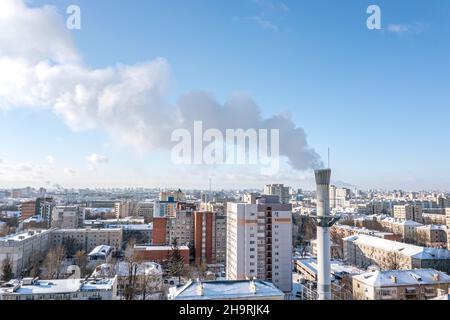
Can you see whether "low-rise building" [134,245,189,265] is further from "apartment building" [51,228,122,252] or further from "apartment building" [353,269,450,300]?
"apartment building" [353,269,450,300]

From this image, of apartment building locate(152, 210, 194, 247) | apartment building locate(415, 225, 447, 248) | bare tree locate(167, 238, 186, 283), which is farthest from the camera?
apartment building locate(415, 225, 447, 248)

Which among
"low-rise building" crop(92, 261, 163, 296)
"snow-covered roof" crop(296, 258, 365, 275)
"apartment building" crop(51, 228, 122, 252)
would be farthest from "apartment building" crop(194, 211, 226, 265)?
"apartment building" crop(51, 228, 122, 252)

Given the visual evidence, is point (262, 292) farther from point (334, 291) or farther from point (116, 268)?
point (116, 268)

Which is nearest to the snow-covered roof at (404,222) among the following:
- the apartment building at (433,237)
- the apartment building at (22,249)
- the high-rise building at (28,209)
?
the apartment building at (433,237)

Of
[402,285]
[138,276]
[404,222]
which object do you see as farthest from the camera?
[404,222]

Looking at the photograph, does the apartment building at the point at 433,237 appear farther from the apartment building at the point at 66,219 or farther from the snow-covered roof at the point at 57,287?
the apartment building at the point at 66,219

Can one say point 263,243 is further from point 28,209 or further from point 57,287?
point 28,209

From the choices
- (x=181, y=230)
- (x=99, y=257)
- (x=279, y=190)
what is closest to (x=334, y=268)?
(x=181, y=230)
